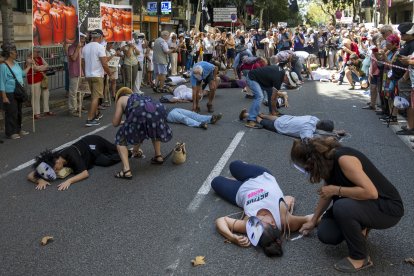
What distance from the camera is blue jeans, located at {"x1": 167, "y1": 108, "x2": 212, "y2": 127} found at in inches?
387

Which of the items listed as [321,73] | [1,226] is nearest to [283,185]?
[1,226]

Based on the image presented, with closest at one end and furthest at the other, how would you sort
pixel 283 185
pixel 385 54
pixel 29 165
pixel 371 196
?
pixel 371 196, pixel 283 185, pixel 29 165, pixel 385 54

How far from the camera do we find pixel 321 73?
19031mm

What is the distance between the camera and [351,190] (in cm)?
384

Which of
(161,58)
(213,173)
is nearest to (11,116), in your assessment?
(213,173)

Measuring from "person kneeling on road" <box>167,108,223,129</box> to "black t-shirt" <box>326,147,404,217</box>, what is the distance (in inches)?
230

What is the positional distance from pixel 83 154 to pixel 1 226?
1875 mm

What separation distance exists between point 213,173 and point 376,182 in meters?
3.05

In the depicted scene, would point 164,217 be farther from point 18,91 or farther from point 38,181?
point 18,91

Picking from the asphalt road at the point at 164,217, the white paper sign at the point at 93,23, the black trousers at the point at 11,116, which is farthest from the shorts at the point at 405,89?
the white paper sign at the point at 93,23

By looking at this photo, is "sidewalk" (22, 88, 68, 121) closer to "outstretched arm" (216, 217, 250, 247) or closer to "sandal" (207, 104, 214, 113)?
"sandal" (207, 104, 214, 113)

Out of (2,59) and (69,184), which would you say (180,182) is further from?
(2,59)

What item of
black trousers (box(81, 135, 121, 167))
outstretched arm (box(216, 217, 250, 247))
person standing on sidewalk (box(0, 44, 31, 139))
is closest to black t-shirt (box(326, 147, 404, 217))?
outstretched arm (box(216, 217, 250, 247))

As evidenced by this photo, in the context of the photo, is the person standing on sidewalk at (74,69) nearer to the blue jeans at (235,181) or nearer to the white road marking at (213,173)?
the white road marking at (213,173)
